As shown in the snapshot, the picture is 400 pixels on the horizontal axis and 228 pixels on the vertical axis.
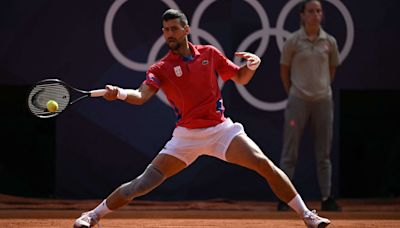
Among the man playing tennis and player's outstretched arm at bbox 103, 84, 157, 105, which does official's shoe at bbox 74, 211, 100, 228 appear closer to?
the man playing tennis

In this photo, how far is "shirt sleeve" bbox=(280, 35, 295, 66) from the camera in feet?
30.2

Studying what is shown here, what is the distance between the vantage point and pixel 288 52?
9219 millimetres

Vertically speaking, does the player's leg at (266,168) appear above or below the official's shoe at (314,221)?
above

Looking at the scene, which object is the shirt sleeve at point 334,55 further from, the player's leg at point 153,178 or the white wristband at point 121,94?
the white wristband at point 121,94

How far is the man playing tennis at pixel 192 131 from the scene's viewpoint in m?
6.56

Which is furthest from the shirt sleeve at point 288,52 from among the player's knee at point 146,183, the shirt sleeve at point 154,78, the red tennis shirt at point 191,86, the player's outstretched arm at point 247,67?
the player's knee at point 146,183

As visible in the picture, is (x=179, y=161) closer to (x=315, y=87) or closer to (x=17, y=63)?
(x=315, y=87)

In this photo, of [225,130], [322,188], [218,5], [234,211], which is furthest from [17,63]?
[225,130]

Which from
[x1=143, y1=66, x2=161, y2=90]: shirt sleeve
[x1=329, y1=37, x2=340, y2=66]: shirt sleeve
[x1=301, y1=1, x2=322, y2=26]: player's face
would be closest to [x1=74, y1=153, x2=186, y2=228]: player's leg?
[x1=143, y1=66, x2=161, y2=90]: shirt sleeve

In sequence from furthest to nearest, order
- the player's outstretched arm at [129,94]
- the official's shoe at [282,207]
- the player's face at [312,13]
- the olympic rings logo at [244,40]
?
the olympic rings logo at [244,40]
the official's shoe at [282,207]
the player's face at [312,13]
the player's outstretched arm at [129,94]

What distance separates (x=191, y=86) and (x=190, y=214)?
8.63 ft

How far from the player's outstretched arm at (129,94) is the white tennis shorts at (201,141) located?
1.19 feet

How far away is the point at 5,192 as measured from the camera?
10562 mm

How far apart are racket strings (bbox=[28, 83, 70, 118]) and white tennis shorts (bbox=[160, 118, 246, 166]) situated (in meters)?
0.83
